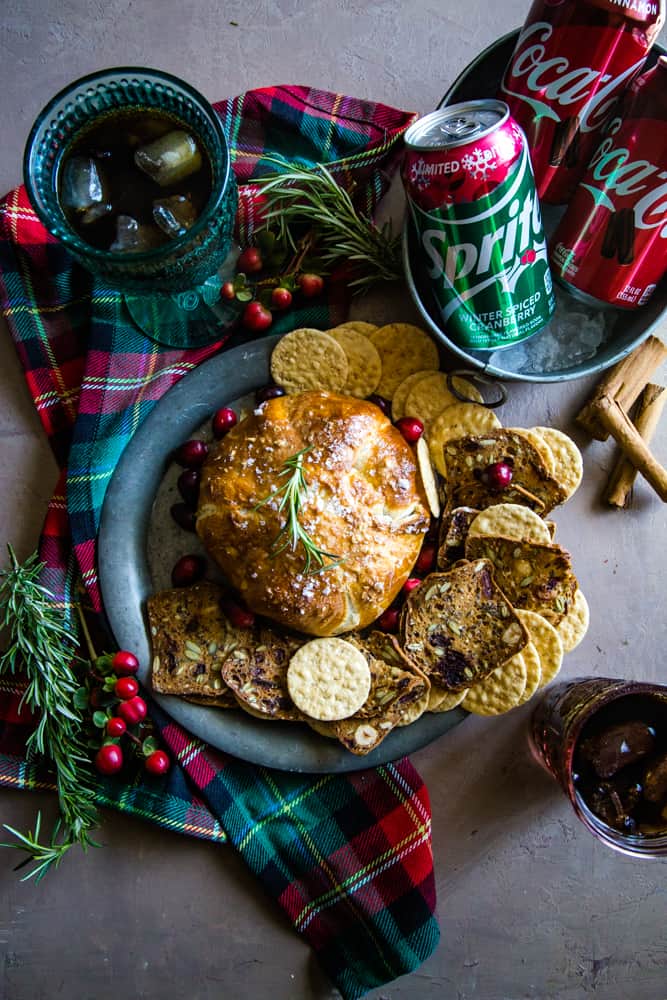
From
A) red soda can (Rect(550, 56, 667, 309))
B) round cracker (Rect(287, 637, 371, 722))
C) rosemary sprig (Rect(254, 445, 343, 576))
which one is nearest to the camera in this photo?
red soda can (Rect(550, 56, 667, 309))

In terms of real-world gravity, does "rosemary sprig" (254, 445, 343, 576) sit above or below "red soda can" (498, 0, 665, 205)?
below

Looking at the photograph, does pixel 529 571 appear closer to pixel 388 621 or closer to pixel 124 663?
pixel 388 621

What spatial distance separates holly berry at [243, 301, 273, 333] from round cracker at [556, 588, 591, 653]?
1371 mm

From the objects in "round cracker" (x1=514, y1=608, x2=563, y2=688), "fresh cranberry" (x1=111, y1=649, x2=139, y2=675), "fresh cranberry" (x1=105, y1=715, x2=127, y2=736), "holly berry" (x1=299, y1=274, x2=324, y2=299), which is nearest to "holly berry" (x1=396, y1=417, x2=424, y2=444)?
"holly berry" (x1=299, y1=274, x2=324, y2=299)

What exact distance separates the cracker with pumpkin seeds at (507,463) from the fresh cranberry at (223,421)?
71cm

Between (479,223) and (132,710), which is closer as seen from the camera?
(479,223)

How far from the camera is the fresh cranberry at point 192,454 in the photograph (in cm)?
241

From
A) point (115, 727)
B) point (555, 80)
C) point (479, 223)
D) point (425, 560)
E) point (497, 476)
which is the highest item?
point (555, 80)

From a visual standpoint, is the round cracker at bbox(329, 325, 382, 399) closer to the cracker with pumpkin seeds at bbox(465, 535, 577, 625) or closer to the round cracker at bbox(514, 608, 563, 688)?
the cracker with pumpkin seeds at bbox(465, 535, 577, 625)

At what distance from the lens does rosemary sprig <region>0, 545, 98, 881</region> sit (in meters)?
2.26

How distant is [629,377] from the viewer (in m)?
2.50

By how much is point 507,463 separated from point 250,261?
108 cm

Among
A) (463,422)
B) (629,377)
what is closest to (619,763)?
(463,422)

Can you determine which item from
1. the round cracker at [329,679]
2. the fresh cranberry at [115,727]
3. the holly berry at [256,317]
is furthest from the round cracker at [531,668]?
the holly berry at [256,317]
